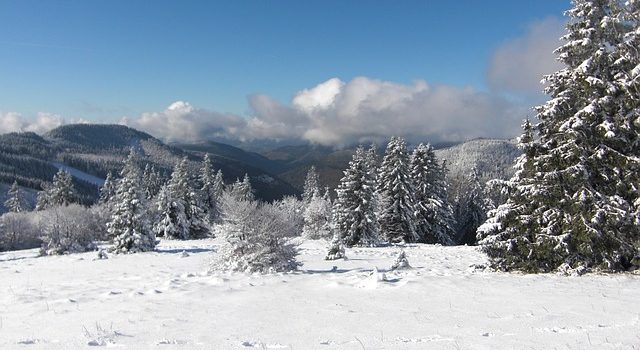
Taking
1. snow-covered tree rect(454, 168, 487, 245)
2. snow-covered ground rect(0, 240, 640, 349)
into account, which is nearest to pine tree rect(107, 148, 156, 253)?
snow-covered ground rect(0, 240, 640, 349)

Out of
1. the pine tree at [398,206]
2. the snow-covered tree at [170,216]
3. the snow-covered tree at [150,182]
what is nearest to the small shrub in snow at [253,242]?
the pine tree at [398,206]

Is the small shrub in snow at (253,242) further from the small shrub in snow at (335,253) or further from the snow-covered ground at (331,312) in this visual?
the small shrub in snow at (335,253)

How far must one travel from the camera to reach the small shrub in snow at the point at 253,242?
53.0 ft

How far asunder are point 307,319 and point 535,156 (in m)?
12.4

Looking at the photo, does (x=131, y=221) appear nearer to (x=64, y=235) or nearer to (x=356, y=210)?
(x=64, y=235)

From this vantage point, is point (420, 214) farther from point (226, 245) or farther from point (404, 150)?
point (226, 245)

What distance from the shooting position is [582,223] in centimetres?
1477

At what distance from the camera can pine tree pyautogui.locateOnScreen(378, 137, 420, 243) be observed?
43.3 metres

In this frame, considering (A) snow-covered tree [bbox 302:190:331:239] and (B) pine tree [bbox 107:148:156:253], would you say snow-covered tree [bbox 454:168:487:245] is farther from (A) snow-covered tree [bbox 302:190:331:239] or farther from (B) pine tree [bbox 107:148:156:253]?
(B) pine tree [bbox 107:148:156:253]

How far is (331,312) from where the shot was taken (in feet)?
33.2

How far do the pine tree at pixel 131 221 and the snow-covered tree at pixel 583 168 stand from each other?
2753 cm

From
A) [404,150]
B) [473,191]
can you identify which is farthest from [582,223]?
[473,191]

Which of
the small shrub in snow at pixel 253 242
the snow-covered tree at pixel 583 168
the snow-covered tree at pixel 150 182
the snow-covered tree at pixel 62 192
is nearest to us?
the snow-covered tree at pixel 583 168

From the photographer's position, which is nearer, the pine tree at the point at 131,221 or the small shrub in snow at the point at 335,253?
the small shrub in snow at the point at 335,253
